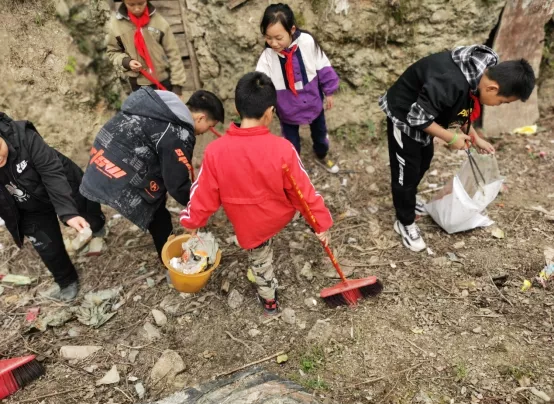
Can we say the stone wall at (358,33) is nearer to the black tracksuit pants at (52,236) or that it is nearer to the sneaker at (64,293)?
the black tracksuit pants at (52,236)

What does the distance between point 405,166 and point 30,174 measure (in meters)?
2.73

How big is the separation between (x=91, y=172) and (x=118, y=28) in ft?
6.00

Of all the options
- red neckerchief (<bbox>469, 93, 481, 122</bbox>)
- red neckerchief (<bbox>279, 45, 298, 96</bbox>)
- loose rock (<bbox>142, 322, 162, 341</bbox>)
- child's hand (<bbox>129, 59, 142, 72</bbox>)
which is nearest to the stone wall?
child's hand (<bbox>129, 59, 142, 72</bbox>)

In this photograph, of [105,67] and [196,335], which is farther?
[105,67]

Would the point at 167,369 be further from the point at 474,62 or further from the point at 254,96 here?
the point at 474,62

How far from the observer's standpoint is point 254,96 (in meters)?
2.33

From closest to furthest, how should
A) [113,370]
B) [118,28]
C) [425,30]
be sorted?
[113,370], [118,28], [425,30]

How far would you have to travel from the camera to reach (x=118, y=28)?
12.8 feet

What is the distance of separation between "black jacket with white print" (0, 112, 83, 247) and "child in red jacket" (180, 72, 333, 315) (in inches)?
37.0

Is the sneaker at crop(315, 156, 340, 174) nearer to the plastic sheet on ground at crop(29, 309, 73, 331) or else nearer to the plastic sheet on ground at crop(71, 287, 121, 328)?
the plastic sheet on ground at crop(71, 287, 121, 328)

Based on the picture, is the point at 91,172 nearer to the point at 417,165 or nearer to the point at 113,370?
the point at 113,370

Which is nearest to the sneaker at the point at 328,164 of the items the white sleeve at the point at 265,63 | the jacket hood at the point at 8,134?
the white sleeve at the point at 265,63

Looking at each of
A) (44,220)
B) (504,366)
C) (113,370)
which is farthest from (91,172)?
(504,366)

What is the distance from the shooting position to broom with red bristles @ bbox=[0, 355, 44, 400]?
278cm
